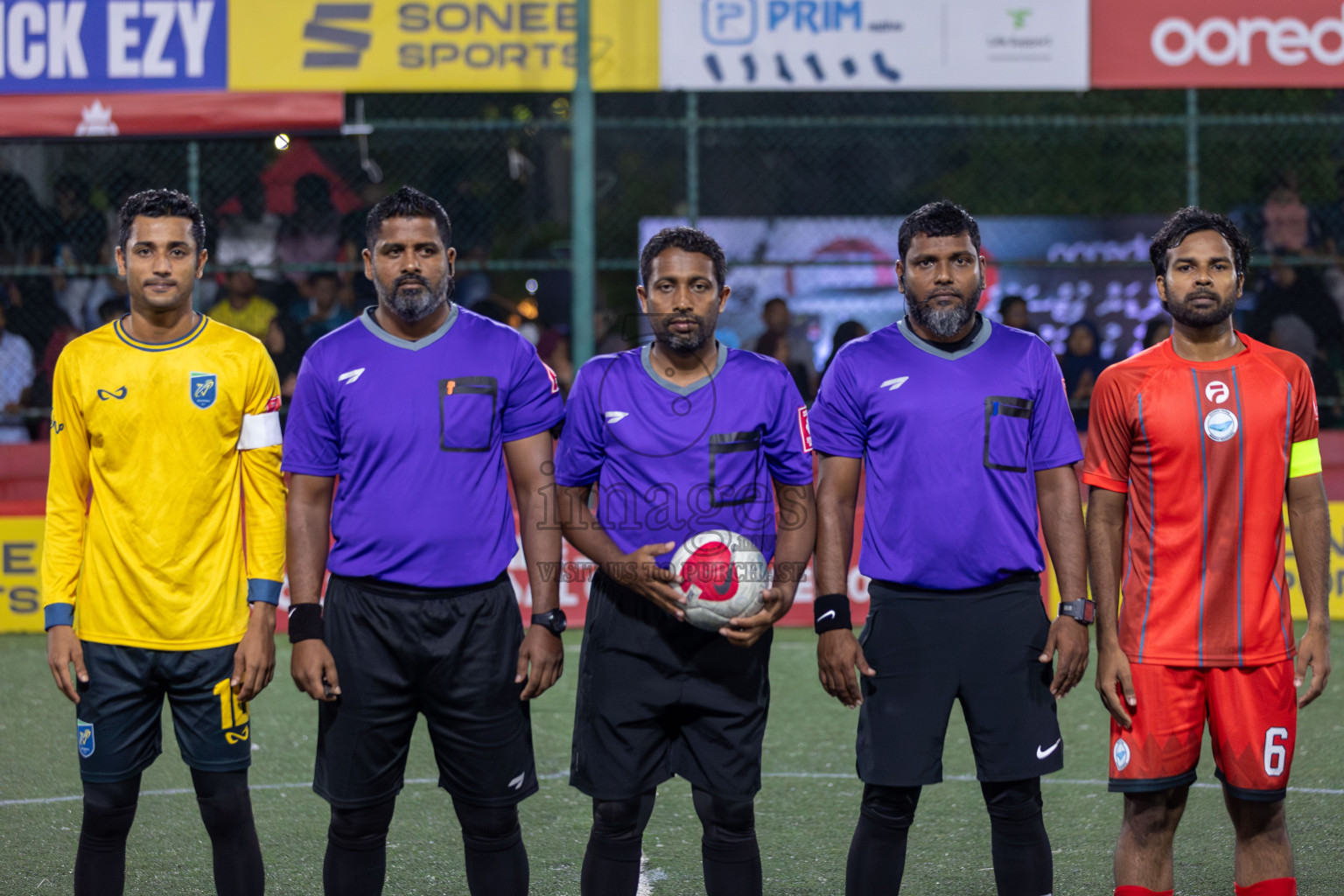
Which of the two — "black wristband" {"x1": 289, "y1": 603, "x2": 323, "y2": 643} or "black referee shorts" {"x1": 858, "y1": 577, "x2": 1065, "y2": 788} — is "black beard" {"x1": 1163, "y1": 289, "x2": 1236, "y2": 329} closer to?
"black referee shorts" {"x1": 858, "y1": 577, "x2": 1065, "y2": 788}

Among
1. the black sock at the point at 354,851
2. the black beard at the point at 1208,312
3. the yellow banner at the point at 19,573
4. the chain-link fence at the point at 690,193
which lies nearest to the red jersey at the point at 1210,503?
the black beard at the point at 1208,312

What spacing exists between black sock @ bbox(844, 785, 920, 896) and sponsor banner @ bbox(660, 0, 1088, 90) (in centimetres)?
Answer: 718

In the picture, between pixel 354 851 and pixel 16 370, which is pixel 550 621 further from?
pixel 16 370

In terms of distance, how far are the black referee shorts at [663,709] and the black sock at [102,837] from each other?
123 cm

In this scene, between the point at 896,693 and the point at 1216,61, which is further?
the point at 1216,61

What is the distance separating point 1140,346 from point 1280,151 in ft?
15.9

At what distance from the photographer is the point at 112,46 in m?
10.3

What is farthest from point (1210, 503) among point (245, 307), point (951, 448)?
point (245, 307)

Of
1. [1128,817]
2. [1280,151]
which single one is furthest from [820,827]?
[1280,151]

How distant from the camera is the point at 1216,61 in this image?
1023 centimetres

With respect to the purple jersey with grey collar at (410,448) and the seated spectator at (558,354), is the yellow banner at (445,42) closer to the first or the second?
the seated spectator at (558,354)

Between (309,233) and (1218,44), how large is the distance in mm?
7556

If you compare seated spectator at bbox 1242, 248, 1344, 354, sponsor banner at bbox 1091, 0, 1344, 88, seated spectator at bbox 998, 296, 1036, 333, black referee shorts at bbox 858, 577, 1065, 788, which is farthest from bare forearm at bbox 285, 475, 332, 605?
seated spectator at bbox 1242, 248, 1344, 354

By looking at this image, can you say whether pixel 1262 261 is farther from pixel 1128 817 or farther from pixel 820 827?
pixel 1128 817
